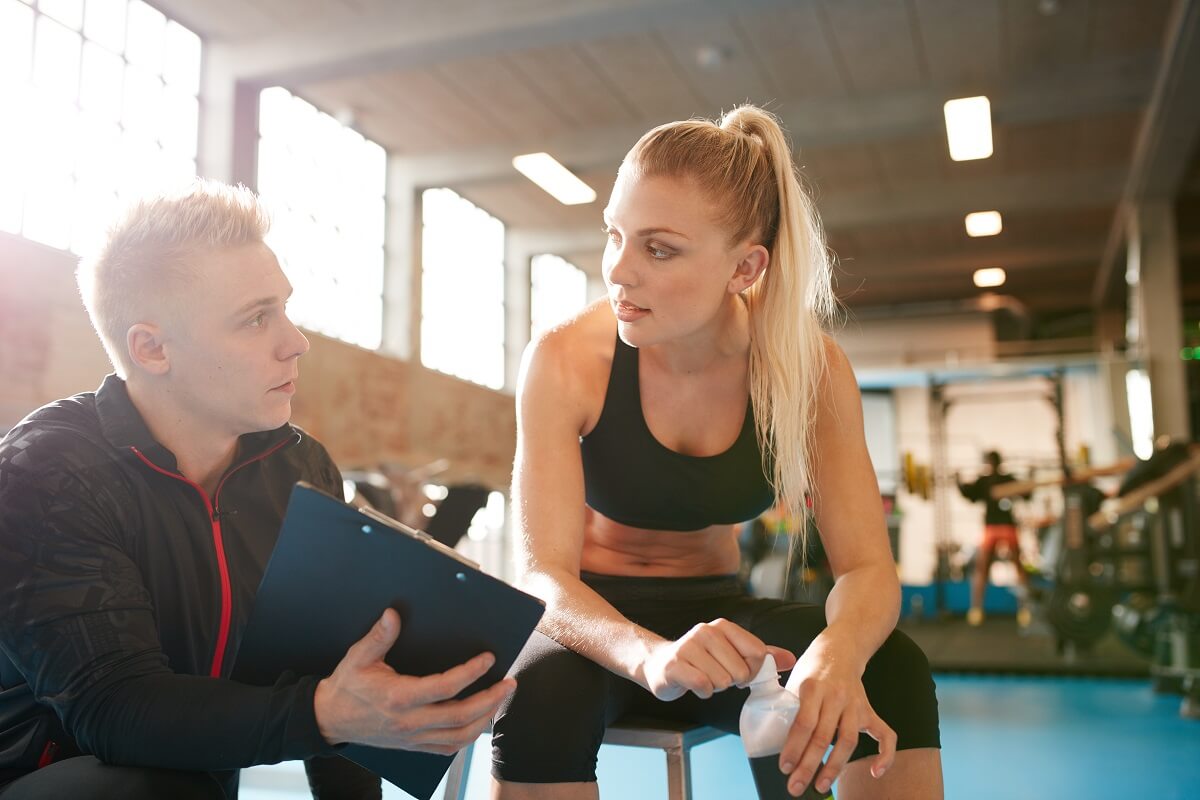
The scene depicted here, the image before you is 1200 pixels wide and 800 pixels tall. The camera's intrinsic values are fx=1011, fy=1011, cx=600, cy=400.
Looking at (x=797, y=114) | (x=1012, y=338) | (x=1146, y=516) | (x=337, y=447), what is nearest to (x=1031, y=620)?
(x=1146, y=516)

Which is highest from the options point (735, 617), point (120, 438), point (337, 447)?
point (337, 447)

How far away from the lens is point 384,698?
0.92 meters

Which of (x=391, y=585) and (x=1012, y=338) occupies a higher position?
(x=1012, y=338)

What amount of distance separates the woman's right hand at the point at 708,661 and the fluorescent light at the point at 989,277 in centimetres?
1159

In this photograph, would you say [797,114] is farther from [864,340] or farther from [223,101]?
[864,340]

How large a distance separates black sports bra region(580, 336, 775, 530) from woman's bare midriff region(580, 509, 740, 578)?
3 centimetres

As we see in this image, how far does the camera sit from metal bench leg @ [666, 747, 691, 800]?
1.24 meters

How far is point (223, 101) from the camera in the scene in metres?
6.36

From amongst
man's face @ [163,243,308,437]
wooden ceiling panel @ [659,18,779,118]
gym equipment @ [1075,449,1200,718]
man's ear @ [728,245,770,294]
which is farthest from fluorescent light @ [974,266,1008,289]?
man's face @ [163,243,308,437]

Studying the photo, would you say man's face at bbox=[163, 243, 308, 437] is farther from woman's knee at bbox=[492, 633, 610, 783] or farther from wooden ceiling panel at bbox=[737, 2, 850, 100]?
wooden ceiling panel at bbox=[737, 2, 850, 100]

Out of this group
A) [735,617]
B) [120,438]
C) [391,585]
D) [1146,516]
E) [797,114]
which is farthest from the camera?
[797,114]

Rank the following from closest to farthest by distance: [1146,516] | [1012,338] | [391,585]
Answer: [391,585] → [1146,516] → [1012,338]

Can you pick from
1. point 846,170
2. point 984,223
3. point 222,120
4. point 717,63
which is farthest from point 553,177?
point 984,223

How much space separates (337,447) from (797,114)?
421 centimetres
